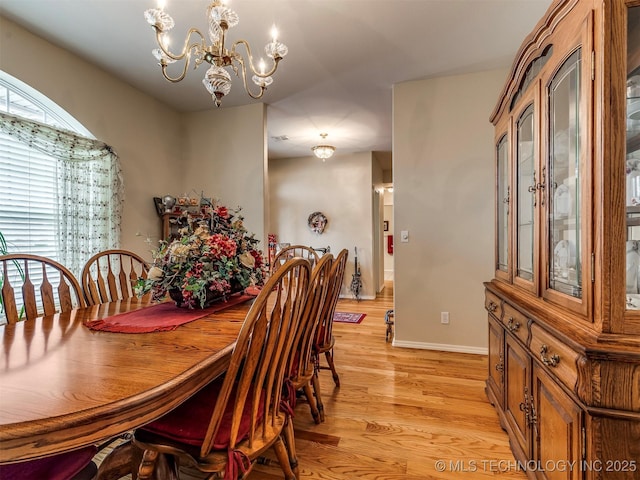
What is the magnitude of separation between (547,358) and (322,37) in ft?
8.21

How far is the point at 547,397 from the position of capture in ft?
3.81

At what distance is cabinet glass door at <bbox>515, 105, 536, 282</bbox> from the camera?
1.49 meters

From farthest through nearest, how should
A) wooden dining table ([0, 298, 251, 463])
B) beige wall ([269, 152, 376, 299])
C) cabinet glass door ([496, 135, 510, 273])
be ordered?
beige wall ([269, 152, 376, 299]) < cabinet glass door ([496, 135, 510, 273]) < wooden dining table ([0, 298, 251, 463])

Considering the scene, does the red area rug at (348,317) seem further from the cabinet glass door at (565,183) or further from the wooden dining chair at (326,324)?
the cabinet glass door at (565,183)

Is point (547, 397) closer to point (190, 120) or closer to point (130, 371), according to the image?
point (130, 371)

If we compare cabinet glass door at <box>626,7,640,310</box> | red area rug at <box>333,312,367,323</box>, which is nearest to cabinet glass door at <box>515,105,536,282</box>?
cabinet glass door at <box>626,7,640,310</box>

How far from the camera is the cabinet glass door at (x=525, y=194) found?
149cm

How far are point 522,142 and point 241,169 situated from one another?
283cm

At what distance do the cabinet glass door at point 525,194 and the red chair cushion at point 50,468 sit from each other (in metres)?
1.89

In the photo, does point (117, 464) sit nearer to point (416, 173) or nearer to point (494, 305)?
point (494, 305)

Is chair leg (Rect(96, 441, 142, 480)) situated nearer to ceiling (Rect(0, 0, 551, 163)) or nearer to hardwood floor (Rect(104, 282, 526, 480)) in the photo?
hardwood floor (Rect(104, 282, 526, 480))

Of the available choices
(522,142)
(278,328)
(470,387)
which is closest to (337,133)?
(522,142)

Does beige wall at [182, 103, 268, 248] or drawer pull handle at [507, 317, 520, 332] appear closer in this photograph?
drawer pull handle at [507, 317, 520, 332]

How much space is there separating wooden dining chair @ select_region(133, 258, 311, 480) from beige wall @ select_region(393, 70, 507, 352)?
2.17 m
